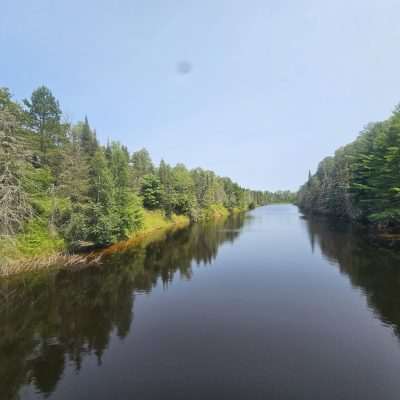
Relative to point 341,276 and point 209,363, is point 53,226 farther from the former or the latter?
point 341,276

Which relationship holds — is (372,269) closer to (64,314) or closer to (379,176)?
(379,176)

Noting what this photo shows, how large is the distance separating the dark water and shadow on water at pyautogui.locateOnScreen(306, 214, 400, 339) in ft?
0.34

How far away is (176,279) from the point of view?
17422mm

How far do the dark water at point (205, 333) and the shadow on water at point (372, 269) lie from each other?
0.10 metres

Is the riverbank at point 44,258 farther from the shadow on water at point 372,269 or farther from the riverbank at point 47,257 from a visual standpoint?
the shadow on water at point 372,269

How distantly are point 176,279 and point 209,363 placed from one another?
31.7ft

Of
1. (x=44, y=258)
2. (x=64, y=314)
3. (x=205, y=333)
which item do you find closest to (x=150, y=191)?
(x=44, y=258)

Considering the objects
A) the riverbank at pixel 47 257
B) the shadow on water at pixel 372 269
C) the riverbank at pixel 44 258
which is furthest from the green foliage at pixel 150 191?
the shadow on water at pixel 372 269

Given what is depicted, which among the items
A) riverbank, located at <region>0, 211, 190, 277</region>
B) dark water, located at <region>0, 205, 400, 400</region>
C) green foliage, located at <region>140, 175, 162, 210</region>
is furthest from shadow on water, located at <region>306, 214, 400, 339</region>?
green foliage, located at <region>140, 175, 162, 210</region>

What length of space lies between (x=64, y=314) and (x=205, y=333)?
7652 millimetres

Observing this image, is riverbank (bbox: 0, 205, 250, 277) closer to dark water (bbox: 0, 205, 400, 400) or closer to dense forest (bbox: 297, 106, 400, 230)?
dark water (bbox: 0, 205, 400, 400)

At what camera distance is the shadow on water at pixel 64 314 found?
815 centimetres

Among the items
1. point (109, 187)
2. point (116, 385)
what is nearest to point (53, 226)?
point (109, 187)

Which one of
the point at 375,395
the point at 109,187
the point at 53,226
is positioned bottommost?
the point at 375,395
